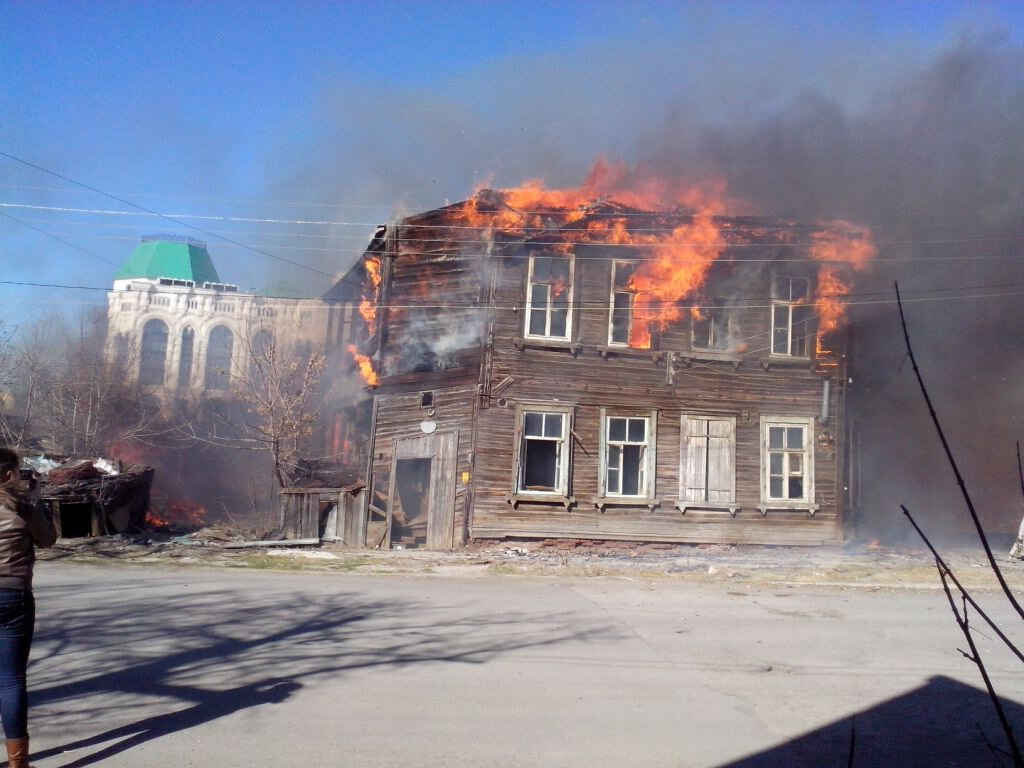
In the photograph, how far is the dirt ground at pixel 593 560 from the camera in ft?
44.3

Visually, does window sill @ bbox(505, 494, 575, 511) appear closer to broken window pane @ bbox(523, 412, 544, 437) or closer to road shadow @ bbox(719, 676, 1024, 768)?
broken window pane @ bbox(523, 412, 544, 437)

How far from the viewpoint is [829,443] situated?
1817cm

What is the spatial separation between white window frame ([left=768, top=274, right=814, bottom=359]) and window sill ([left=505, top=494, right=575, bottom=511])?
594cm

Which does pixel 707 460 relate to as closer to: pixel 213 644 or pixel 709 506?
pixel 709 506

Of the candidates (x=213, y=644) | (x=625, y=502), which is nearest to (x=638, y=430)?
(x=625, y=502)

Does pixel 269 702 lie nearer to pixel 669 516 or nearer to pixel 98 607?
pixel 98 607

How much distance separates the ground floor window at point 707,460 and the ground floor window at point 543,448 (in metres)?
2.77

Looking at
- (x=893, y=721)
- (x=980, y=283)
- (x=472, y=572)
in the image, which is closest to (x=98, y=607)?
(x=472, y=572)

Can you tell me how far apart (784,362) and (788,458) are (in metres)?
2.22

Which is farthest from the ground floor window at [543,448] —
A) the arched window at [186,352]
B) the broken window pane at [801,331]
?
the arched window at [186,352]

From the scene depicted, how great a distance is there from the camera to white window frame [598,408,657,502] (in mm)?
17156

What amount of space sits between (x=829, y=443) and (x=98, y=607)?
1533 centimetres

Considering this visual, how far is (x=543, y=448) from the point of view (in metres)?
17.2

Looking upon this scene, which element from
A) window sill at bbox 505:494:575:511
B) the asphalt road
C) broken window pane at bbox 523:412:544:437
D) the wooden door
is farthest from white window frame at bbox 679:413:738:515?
the asphalt road
